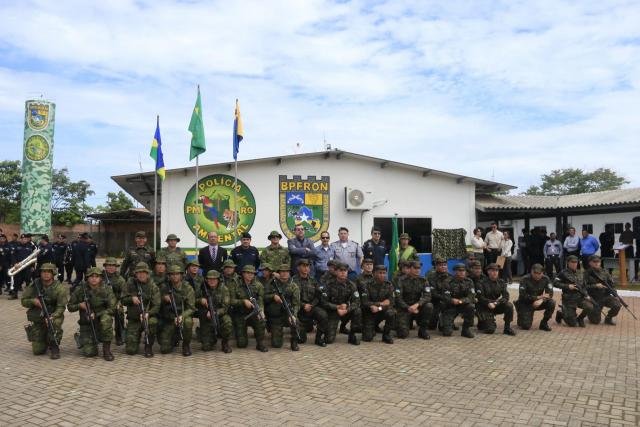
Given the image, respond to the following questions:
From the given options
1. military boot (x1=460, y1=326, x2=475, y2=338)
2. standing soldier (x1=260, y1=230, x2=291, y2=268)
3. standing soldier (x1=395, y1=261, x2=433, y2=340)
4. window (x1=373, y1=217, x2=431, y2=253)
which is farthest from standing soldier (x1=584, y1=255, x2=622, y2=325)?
standing soldier (x1=260, y1=230, x2=291, y2=268)

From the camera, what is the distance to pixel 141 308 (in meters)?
7.60

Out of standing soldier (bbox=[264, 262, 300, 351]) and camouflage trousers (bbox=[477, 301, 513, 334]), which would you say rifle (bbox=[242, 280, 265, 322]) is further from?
camouflage trousers (bbox=[477, 301, 513, 334])

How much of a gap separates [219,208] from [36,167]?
864 cm

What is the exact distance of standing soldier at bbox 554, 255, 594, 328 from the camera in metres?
9.66

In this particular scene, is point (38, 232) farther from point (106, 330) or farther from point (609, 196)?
point (609, 196)

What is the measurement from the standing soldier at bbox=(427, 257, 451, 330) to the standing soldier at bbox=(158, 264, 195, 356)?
13.3ft

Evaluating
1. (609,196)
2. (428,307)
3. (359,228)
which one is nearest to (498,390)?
(428,307)

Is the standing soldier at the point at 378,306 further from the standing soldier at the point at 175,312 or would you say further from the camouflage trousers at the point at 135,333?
the camouflage trousers at the point at 135,333

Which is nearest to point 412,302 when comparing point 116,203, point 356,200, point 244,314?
point 244,314

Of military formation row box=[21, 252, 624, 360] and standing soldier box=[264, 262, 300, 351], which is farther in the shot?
standing soldier box=[264, 262, 300, 351]

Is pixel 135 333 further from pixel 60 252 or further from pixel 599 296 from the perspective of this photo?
pixel 60 252

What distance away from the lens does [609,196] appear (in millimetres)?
18234

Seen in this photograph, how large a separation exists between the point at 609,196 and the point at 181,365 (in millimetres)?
16378

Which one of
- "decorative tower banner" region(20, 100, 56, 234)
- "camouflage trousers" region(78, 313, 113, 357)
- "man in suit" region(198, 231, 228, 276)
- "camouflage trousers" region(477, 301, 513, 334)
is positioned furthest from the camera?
"decorative tower banner" region(20, 100, 56, 234)
